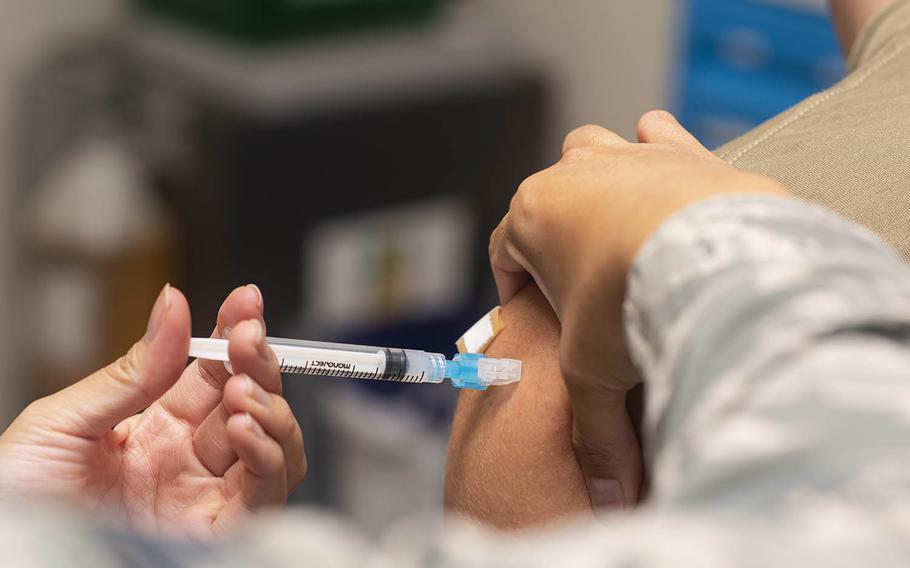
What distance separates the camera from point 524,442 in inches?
28.8

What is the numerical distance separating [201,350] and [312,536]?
Result: 38 centimetres

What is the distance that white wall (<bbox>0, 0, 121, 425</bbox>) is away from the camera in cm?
217

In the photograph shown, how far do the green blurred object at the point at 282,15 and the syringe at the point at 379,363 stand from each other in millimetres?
1402

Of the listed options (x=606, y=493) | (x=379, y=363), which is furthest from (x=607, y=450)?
(x=379, y=363)

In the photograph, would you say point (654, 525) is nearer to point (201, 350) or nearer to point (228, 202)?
point (201, 350)

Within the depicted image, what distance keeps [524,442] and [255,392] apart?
178mm

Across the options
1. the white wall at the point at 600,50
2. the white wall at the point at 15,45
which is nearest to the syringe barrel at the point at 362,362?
the white wall at the point at 600,50

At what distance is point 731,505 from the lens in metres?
0.35

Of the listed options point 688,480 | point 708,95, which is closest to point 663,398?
point 688,480

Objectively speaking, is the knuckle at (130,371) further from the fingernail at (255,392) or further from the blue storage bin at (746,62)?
the blue storage bin at (746,62)

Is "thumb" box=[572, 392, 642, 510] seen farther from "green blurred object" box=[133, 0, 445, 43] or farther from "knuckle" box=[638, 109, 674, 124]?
"green blurred object" box=[133, 0, 445, 43]

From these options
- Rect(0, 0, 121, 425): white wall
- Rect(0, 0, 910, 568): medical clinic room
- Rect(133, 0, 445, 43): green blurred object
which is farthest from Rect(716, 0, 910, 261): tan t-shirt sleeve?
Rect(0, 0, 121, 425): white wall

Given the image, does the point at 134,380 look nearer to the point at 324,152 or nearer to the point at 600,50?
the point at 324,152

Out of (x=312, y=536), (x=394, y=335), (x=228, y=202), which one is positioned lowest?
(x=394, y=335)
